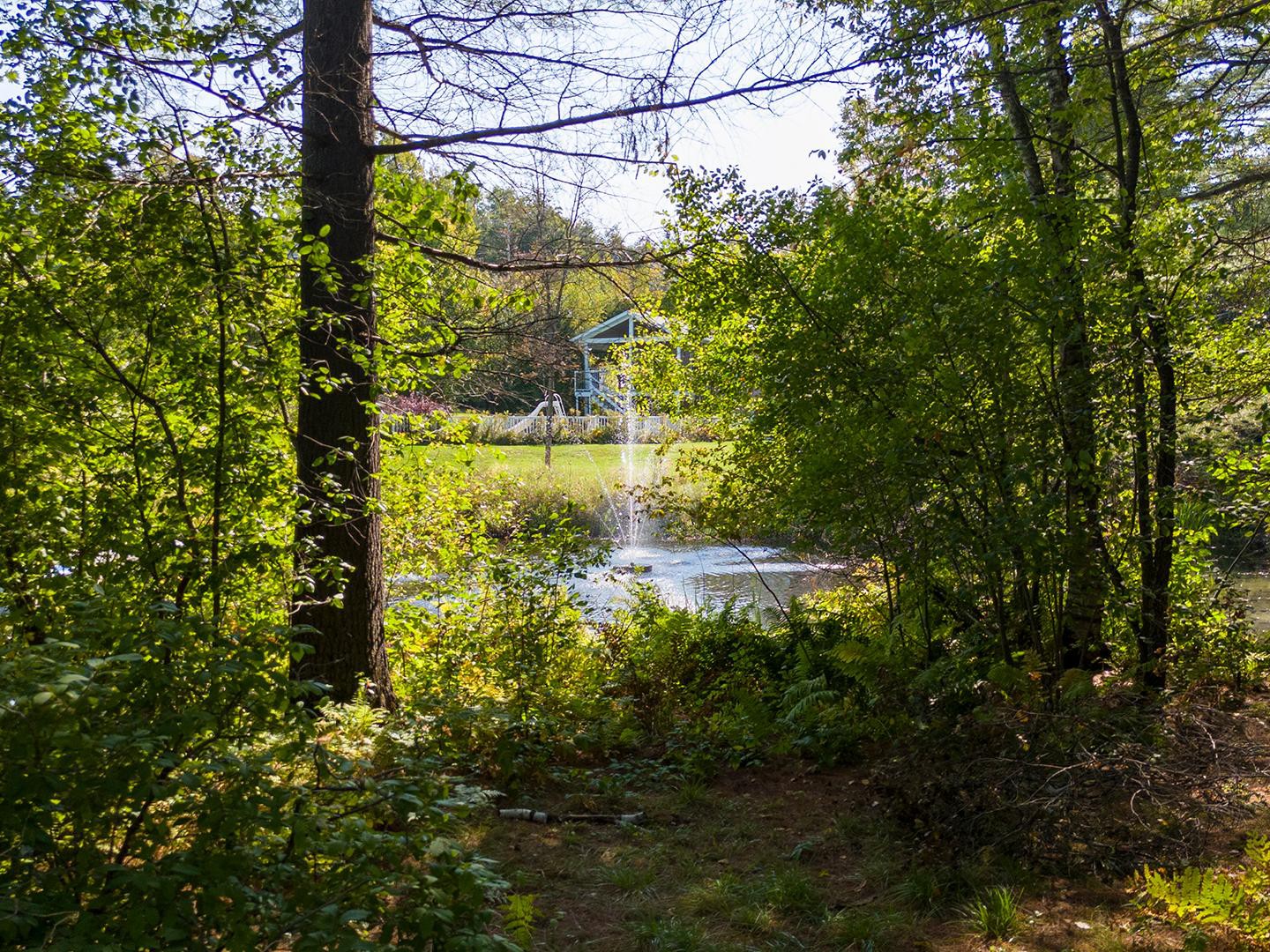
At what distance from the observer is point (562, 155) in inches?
237

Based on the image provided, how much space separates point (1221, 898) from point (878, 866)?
1.36 metres

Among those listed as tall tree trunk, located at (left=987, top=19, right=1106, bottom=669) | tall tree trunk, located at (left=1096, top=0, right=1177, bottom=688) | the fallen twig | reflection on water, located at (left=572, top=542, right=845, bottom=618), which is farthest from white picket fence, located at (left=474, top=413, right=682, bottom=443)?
the fallen twig

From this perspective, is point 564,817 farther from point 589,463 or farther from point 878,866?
point 589,463

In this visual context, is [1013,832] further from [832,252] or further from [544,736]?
[832,252]

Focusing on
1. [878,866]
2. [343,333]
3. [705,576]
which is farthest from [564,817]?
[705,576]

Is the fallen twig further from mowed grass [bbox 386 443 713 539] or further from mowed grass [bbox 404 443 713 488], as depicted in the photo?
mowed grass [bbox 404 443 713 488]

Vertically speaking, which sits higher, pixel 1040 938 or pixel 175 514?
pixel 175 514

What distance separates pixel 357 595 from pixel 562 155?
10.0 ft

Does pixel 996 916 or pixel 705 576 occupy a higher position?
pixel 996 916

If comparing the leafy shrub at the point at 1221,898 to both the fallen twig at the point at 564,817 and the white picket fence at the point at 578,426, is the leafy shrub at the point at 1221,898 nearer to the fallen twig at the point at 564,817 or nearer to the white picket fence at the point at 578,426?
the fallen twig at the point at 564,817

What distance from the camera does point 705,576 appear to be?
14500mm

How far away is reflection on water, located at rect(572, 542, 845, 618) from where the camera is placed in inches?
499

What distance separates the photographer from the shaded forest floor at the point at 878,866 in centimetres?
347

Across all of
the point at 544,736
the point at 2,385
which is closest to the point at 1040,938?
the point at 544,736
